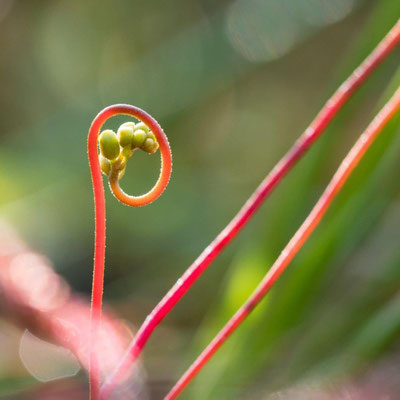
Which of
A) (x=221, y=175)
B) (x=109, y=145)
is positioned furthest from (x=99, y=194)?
(x=221, y=175)

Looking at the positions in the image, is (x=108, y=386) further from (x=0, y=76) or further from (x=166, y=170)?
(x=0, y=76)

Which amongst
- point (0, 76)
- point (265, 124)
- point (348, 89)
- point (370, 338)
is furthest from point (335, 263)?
point (0, 76)

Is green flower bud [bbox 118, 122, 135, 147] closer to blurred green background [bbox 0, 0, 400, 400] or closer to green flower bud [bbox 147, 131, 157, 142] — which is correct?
green flower bud [bbox 147, 131, 157, 142]

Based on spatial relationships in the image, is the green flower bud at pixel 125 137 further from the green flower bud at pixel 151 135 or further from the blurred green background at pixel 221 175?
the blurred green background at pixel 221 175

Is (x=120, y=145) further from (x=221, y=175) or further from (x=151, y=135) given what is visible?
(x=221, y=175)

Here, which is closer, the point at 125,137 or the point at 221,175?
the point at 125,137

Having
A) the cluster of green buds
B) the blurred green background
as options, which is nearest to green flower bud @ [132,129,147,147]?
the cluster of green buds

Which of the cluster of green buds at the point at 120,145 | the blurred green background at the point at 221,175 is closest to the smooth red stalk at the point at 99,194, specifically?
the cluster of green buds at the point at 120,145
